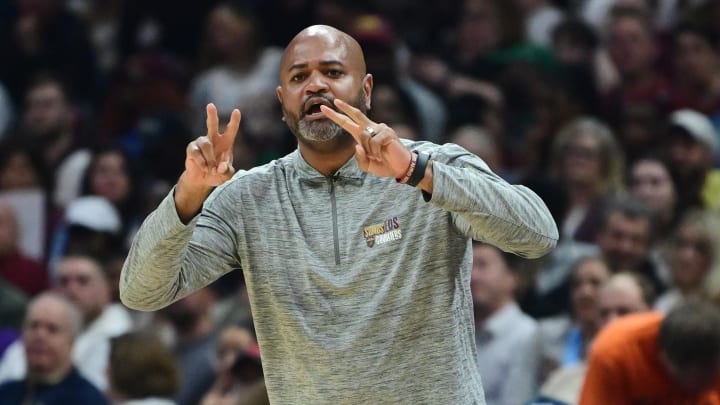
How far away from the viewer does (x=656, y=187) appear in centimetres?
742

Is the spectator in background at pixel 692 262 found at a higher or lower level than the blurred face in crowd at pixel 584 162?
lower

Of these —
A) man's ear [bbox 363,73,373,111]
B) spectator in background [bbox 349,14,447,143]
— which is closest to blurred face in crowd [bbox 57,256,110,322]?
spectator in background [bbox 349,14,447,143]

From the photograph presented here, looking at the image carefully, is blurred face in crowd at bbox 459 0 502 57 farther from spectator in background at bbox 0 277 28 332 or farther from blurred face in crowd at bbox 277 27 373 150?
blurred face in crowd at bbox 277 27 373 150

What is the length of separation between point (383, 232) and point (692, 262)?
3525 mm

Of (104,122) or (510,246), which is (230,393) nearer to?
(510,246)

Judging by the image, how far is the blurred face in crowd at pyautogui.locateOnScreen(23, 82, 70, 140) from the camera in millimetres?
9211

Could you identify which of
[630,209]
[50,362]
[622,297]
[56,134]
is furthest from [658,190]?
[56,134]

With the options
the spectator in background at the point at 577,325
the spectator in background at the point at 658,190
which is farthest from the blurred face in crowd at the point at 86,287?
the spectator in background at the point at 658,190

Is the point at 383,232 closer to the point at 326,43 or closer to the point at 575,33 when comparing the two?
the point at 326,43

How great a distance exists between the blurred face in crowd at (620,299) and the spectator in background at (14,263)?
133 inches

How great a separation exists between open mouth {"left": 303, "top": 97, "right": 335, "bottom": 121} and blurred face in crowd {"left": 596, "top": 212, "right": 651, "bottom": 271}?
3657 mm

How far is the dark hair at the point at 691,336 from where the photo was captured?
4.54 meters

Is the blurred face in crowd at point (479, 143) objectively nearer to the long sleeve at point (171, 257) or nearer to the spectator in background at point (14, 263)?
the spectator in background at point (14, 263)

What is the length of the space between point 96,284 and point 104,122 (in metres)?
2.71
